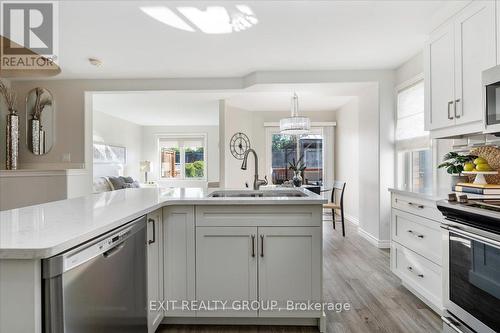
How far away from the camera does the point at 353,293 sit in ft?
8.23

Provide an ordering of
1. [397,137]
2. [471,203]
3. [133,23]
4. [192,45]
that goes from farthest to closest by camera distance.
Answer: [397,137], [192,45], [133,23], [471,203]

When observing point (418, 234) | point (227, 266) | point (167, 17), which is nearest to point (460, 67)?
point (418, 234)

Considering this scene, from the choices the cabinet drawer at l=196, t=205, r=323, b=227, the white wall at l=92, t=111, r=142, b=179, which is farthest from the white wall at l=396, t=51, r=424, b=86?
the white wall at l=92, t=111, r=142, b=179

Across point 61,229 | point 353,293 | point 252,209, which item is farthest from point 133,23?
point 353,293

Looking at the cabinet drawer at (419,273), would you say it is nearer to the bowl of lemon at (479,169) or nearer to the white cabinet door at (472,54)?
the bowl of lemon at (479,169)

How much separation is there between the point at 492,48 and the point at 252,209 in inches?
73.2

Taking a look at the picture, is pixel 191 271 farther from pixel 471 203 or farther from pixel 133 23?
pixel 133 23

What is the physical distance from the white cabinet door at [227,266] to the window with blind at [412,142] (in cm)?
215

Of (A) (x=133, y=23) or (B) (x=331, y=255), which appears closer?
(A) (x=133, y=23)

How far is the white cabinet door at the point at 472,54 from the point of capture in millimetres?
1855

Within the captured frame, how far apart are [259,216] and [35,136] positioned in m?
4.05

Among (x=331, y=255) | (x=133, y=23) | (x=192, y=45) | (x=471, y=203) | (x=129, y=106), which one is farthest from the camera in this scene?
(x=129, y=106)

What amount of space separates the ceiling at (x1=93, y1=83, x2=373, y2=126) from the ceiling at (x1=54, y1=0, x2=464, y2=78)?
15.9 inches

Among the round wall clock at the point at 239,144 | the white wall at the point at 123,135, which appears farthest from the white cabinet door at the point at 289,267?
the white wall at the point at 123,135
